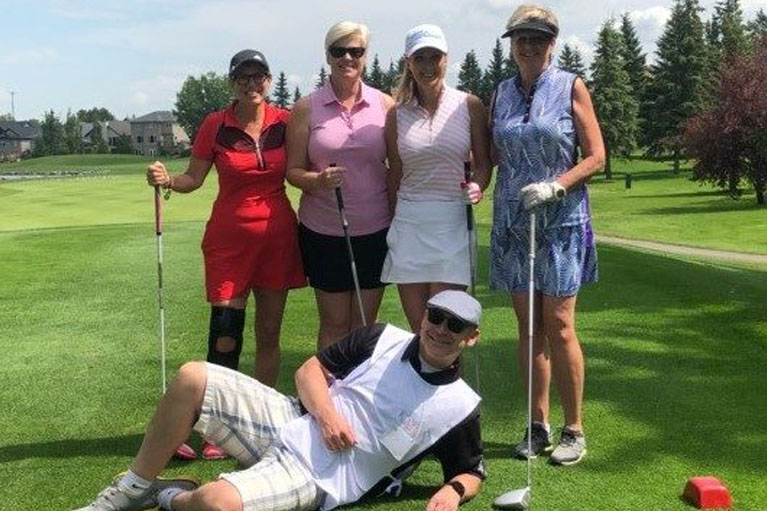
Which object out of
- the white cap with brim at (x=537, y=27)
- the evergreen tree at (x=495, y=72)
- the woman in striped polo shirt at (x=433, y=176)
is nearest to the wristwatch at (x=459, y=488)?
the woman in striped polo shirt at (x=433, y=176)

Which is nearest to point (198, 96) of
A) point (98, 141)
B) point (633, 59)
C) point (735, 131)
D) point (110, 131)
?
point (98, 141)

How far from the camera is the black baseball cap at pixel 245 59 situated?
16.5 feet

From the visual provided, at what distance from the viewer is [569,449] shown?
4.85 metres

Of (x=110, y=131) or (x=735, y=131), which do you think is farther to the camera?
(x=110, y=131)

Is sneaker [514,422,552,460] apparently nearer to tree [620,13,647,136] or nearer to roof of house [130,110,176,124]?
tree [620,13,647,136]

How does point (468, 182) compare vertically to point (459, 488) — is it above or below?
above

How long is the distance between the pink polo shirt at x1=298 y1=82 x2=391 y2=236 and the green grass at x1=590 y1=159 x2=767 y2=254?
786 inches

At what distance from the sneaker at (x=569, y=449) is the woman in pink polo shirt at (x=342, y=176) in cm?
129

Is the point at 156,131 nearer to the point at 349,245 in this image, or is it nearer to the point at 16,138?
the point at 16,138

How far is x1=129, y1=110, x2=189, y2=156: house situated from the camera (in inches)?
6447

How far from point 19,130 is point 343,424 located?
186491 millimetres

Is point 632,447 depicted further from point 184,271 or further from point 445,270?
point 184,271

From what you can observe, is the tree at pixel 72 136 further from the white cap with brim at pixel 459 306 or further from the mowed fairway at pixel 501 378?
the white cap with brim at pixel 459 306

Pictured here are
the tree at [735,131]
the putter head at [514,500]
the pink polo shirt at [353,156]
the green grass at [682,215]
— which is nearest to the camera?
the putter head at [514,500]
